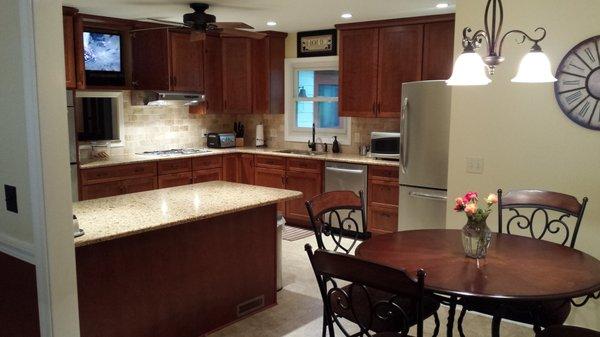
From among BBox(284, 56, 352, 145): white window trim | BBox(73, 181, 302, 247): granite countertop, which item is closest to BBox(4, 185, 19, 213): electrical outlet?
BBox(73, 181, 302, 247): granite countertop

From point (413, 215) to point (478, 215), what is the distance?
255 cm

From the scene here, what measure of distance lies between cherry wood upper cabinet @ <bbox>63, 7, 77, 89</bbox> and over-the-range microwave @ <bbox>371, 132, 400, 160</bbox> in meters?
3.06

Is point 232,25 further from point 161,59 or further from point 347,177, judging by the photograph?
point 347,177

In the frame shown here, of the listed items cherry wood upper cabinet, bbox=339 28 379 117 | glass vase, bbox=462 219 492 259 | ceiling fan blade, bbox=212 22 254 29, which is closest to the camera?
glass vase, bbox=462 219 492 259

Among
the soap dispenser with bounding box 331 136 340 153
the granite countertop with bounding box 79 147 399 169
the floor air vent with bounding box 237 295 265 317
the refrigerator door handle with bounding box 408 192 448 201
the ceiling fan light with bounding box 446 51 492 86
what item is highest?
the ceiling fan light with bounding box 446 51 492 86

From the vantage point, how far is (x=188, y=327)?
3137 millimetres

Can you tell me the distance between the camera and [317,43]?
6.25 m

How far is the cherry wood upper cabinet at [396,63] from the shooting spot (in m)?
5.18

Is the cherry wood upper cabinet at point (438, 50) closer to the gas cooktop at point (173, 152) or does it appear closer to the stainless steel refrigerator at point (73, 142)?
the gas cooktop at point (173, 152)

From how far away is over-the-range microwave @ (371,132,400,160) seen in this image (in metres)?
5.35

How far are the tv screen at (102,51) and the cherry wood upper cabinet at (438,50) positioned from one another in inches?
130

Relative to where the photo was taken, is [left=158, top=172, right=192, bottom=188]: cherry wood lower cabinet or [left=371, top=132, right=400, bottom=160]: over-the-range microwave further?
[left=158, top=172, right=192, bottom=188]: cherry wood lower cabinet

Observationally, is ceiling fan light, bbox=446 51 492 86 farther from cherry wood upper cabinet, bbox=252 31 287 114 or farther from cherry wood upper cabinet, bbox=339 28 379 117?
cherry wood upper cabinet, bbox=252 31 287 114

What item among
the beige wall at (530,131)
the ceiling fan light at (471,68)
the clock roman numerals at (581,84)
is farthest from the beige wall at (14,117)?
the clock roman numerals at (581,84)
